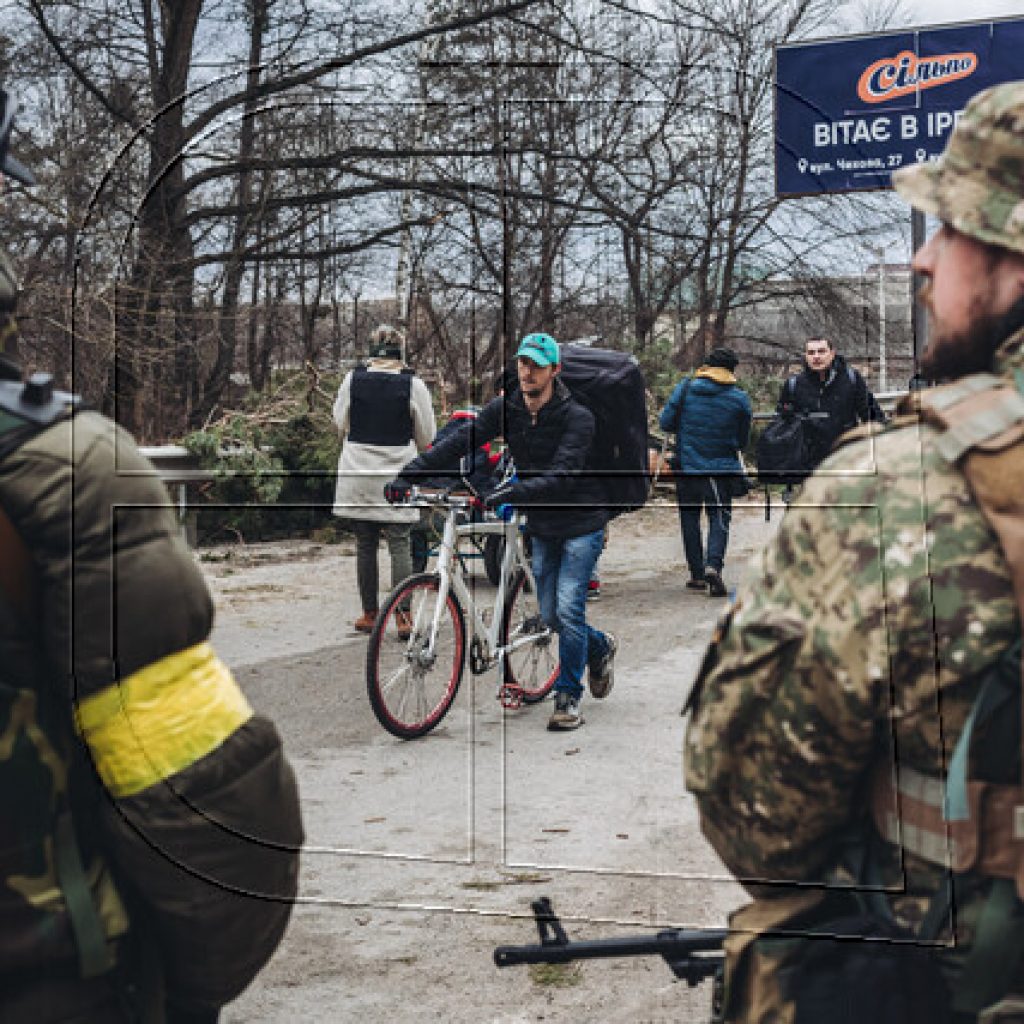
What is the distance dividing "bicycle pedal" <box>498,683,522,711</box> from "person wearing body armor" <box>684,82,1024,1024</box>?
54cm

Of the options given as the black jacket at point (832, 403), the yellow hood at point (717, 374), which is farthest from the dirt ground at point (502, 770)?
the yellow hood at point (717, 374)

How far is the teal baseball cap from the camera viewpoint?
2.14 meters

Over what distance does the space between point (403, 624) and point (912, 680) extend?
1.11 m

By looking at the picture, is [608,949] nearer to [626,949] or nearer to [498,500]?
[626,949]

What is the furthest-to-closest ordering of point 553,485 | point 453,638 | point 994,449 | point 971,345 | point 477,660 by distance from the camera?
point 453,638, point 477,660, point 553,485, point 971,345, point 994,449

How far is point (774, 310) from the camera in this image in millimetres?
2020

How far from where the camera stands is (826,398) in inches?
71.7

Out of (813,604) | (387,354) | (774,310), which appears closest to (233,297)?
(387,354)

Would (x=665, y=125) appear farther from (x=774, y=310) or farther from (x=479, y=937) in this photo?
(x=479, y=937)

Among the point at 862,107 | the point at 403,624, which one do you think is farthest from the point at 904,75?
the point at 403,624

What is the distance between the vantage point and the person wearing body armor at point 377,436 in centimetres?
215

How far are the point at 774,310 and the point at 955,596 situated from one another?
643 mm

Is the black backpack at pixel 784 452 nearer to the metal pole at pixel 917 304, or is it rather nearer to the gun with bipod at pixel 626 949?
the metal pole at pixel 917 304

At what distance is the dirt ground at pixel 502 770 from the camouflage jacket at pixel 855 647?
4.9 inches
